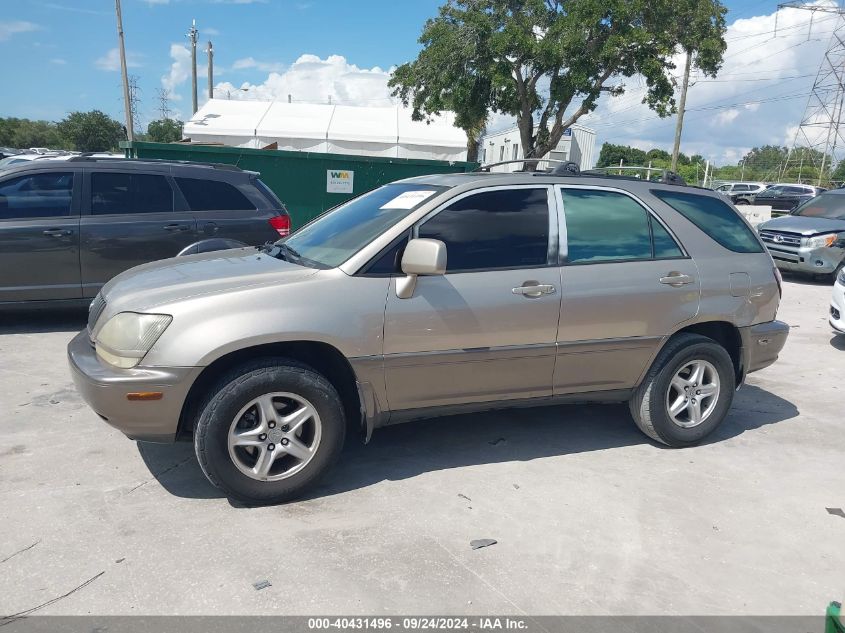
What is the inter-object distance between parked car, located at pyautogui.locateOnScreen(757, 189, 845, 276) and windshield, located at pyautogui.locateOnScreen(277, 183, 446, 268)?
9.23m

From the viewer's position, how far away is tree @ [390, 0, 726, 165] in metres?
20.3

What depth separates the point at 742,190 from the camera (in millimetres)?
34594

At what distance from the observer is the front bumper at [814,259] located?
39.3 ft

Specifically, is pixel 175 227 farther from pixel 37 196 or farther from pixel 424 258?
pixel 424 258

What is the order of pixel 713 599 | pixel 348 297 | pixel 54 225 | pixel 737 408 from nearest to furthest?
pixel 713 599
pixel 348 297
pixel 737 408
pixel 54 225

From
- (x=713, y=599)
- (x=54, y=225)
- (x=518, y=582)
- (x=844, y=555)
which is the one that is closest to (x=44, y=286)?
(x=54, y=225)

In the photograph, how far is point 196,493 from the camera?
12.2 feet

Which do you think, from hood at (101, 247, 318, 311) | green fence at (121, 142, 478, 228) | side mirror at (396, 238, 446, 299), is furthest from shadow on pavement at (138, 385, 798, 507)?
green fence at (121, 142, 478, 228)

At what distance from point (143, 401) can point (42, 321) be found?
16.3ft

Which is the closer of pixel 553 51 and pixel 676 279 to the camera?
pixel 676 279

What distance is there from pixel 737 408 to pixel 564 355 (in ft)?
7.47

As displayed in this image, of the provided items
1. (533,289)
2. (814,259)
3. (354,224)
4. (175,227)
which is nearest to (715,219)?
(533,289)

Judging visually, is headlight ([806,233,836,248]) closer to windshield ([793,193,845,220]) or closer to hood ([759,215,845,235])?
hood ([759,215,845,235])

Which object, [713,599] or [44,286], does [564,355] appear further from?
[44,286]
